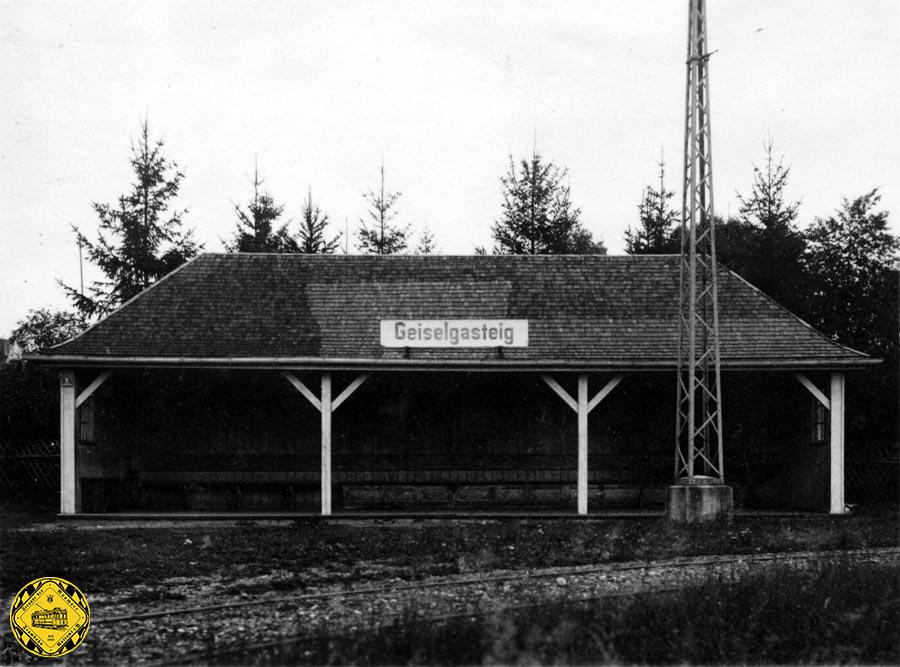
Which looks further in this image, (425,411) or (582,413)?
(425,411)

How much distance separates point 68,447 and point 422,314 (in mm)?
6824

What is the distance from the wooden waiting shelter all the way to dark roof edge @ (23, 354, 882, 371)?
151 cm

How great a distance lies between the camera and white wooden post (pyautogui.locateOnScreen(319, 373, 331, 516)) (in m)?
18.5

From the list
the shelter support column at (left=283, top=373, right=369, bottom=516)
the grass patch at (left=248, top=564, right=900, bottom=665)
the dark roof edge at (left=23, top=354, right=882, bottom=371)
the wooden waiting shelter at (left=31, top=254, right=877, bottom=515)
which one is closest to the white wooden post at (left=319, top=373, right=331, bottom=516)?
the shelter support column at (left=283, top=373, right=369, bottom=516)

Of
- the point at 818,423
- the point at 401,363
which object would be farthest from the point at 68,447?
the point at 818,423

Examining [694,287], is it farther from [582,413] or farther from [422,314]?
[422,314]

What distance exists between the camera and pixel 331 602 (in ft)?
31.0

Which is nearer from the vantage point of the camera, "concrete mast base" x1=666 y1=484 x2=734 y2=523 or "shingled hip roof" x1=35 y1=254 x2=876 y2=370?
"concrete mast base" x1=666 y1=484 x2=734 y2=523

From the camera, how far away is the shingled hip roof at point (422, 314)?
18.7 m

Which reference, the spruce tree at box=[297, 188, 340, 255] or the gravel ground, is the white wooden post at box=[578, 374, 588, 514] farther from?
the spruce tree at box=[297, 188, 340, 255]

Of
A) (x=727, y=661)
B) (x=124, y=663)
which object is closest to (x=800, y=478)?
(x=727, y=661)

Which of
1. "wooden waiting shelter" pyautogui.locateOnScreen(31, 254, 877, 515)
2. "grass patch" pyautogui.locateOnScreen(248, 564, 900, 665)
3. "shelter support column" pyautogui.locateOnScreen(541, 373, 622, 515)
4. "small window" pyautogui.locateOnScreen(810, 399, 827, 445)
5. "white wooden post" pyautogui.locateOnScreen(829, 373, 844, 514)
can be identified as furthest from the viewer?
"wooden waiting shelter" pyautogui.locateOnScreen(31, 254, 877, 515)

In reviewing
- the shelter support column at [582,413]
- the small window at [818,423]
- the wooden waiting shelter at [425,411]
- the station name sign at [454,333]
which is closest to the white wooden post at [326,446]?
the station name sign at [454,333]

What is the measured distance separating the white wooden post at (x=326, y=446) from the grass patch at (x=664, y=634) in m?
9.97
